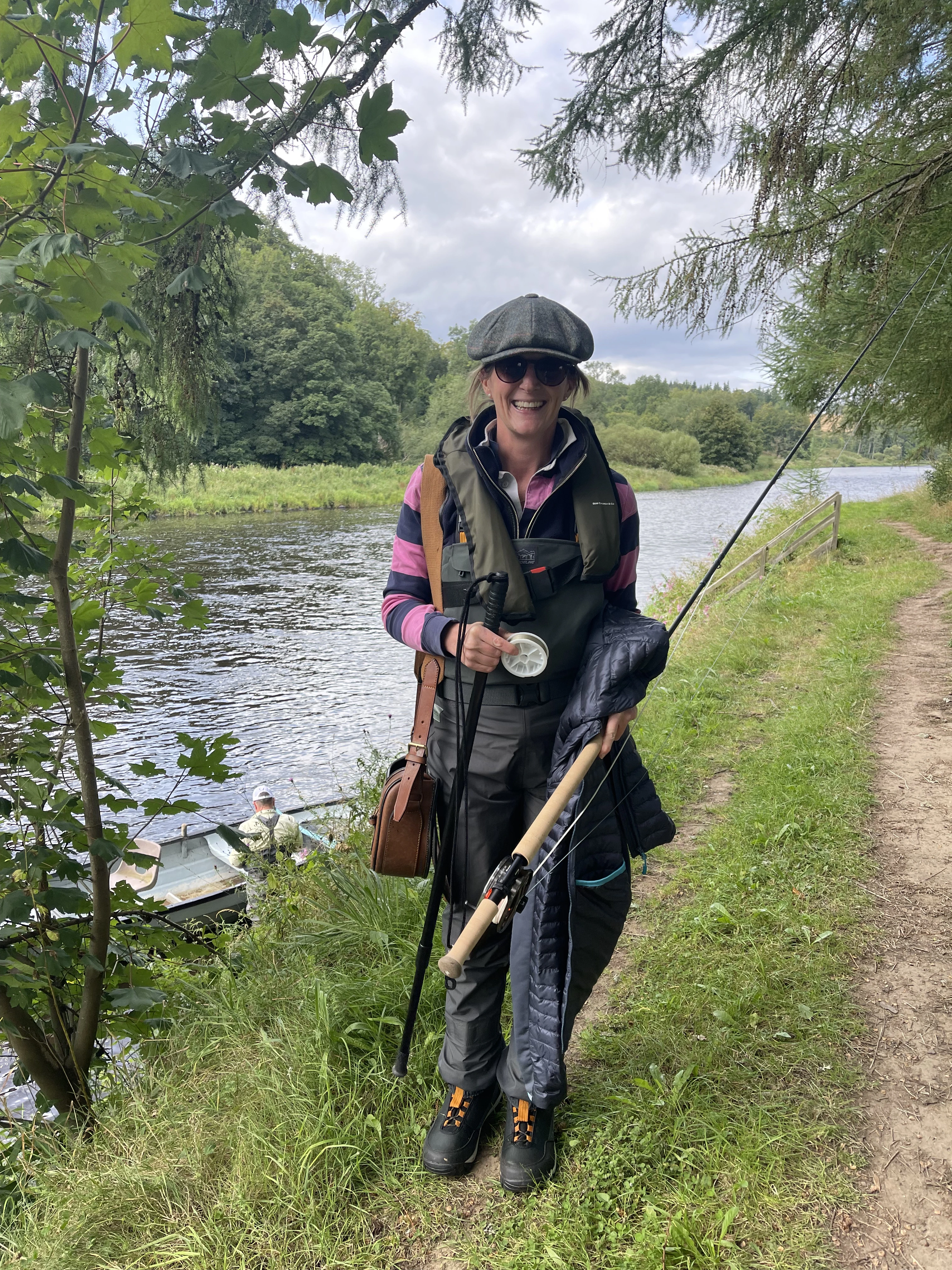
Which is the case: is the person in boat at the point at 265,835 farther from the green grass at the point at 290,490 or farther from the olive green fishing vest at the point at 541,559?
the green grass at the point at 290,490

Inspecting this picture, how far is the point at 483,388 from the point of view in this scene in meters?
2.16

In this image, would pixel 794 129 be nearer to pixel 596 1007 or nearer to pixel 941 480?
pixel 596 1007

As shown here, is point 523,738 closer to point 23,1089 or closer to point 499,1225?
point 499,1225

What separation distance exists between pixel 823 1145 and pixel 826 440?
19.7 feet

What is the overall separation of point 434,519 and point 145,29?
1.20 m

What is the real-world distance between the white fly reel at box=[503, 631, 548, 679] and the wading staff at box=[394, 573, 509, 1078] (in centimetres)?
7

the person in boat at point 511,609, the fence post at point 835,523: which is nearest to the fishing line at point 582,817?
the person in boat at point 511,609

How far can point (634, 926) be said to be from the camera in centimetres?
334

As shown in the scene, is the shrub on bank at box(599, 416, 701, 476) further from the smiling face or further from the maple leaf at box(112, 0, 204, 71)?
the maple leaf at box(112, 0, 204, 71)

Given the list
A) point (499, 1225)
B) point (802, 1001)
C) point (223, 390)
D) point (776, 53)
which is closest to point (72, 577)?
→ point (223, 390)

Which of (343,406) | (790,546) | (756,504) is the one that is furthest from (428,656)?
(343,406)

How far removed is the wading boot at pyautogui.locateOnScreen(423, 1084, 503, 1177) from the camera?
210 centimetres

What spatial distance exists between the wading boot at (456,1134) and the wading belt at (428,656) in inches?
33.6

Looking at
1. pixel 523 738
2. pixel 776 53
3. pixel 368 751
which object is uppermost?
pixel 776 53
